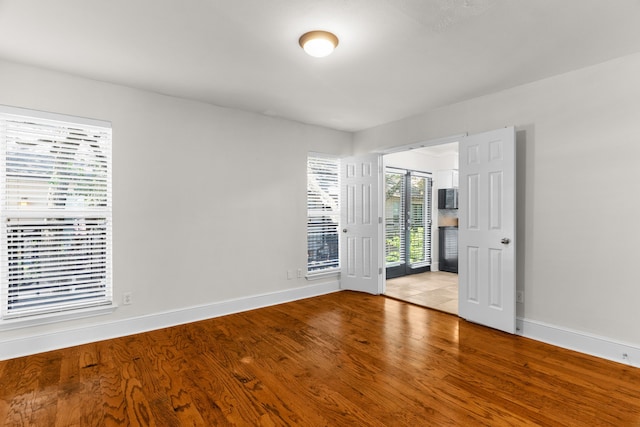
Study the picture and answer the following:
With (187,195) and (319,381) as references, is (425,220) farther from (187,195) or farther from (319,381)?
(319,381)

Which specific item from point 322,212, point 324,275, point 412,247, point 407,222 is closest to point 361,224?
point 322,212

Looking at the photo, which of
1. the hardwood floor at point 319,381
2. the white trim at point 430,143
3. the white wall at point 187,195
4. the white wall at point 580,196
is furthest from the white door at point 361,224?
the white wall at point 580,196

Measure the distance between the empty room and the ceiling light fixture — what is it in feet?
0.05

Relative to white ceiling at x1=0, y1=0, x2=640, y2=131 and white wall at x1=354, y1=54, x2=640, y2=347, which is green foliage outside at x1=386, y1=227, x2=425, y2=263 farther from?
white ceiling at x1=0, y1=0, x2=640, y2=131

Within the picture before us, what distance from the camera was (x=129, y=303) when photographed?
334 cm

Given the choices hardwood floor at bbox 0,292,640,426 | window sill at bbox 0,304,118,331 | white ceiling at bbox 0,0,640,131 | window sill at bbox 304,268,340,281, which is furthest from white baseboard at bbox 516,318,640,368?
window sill at bbox 0,304,118,331

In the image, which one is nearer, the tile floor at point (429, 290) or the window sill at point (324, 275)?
the tile floor at point (429, 290)

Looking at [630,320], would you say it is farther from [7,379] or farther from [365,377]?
[7,379]

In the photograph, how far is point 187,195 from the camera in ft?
12.3

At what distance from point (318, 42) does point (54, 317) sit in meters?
3.40

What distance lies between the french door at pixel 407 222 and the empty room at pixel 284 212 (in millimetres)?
1847

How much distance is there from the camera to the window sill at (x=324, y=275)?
4.81 meters

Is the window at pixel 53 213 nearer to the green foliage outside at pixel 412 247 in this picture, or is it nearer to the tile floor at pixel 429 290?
the tile floor at pixel 429 290

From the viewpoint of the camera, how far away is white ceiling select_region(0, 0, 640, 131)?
204 centimetres
